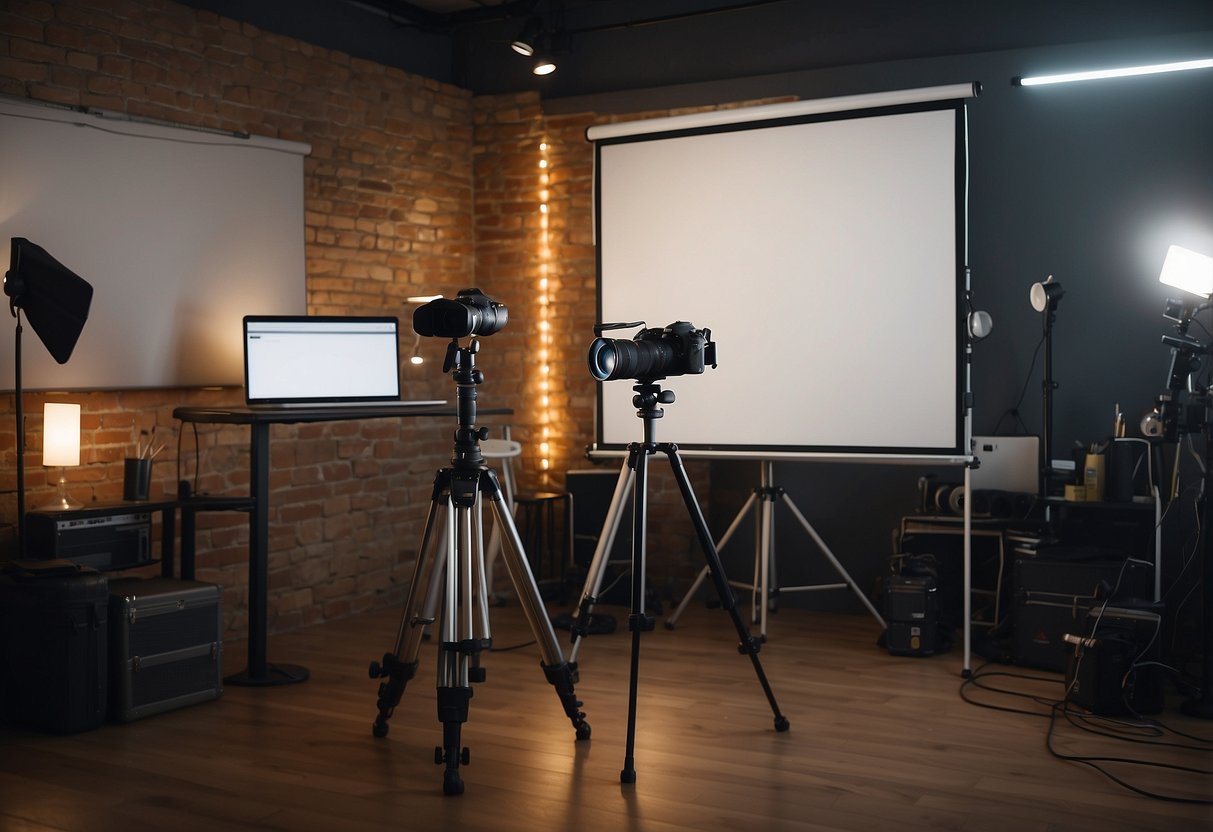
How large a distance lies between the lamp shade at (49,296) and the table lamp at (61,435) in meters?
0.18

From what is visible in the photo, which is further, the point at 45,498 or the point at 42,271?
the point at 45,498

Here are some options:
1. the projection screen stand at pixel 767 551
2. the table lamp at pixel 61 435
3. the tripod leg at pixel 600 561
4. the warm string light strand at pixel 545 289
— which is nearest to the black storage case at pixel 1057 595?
the projection screen stand at pixel 767 551

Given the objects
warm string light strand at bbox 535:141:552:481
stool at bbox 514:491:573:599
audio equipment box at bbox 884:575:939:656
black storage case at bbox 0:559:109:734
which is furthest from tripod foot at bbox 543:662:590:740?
warm string light strand at bbox 535:141:552:481

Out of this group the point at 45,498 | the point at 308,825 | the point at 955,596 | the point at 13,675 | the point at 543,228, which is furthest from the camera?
the point at 543,228

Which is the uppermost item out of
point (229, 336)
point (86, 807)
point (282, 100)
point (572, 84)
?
point (572, 84)

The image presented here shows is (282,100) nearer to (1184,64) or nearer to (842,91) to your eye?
(842,91)

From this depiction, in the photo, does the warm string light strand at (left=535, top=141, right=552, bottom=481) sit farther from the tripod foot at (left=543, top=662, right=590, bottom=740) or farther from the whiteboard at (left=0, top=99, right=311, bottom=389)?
the tripod foot at (left=543, top=662, right=590, bottom=740)

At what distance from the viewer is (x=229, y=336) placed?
4.59 meters

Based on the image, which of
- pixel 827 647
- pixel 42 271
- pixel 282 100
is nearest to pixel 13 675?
pixel 42 271

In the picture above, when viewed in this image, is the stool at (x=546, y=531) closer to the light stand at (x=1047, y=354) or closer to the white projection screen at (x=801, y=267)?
the white projection screen at (x=801, y=267)

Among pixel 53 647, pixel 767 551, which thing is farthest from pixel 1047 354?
pixel 53 647

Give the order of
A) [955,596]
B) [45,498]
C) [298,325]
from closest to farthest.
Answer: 1. [45,498]
2. [298,325]
3. [955,596]

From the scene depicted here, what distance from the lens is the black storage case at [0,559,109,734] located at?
340 centimetres

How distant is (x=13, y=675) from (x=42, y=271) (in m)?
1.30
